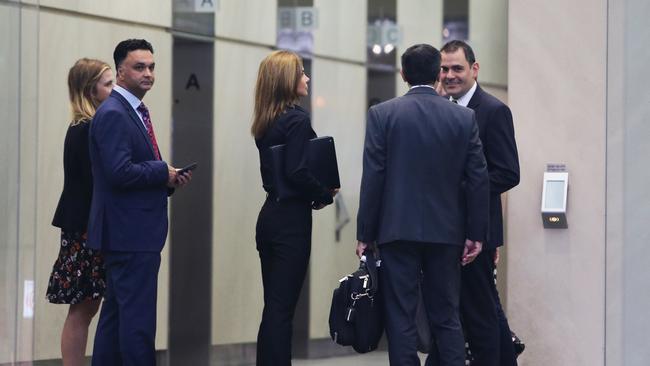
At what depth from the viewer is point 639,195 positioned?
9539 millimetres

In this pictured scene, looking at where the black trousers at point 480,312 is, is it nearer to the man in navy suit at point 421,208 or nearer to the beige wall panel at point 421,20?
the man in navy suit at point 421,208

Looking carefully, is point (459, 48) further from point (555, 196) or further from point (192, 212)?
point (192, 212)

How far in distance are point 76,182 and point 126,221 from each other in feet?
2.46

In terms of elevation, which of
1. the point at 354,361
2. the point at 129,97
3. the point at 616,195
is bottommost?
the point at 354,361

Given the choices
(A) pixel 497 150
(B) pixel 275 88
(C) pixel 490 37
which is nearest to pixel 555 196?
(C) pixel 490 37

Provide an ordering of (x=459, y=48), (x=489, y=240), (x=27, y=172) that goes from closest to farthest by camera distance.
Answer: (x=489, y=240) → (x=459, y=48) → (x=27, y=172)

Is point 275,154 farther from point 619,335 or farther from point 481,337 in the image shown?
point 619,335

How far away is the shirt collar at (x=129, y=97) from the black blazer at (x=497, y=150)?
1.88m

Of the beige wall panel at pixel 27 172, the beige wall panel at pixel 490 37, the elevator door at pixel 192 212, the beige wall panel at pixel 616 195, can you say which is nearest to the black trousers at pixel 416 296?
the beige wall panel at pixel 616 195

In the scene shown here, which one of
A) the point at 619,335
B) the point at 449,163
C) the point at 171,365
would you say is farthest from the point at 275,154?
the point at 619,335

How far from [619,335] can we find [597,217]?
30.0 inches

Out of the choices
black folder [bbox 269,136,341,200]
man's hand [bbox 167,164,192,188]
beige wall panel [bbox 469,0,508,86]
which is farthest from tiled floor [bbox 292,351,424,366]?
man's hand [bbox 167,164,192,188]

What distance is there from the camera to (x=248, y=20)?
10.3 m

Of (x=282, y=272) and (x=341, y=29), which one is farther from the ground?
(x=341, y=29)
